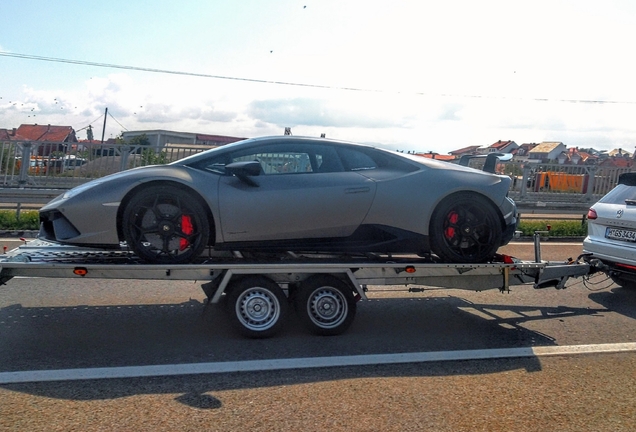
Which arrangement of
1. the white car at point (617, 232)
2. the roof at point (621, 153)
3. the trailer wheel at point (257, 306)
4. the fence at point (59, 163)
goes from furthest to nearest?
the roof at point (621, 153) < the fence at point (59, 163) < the white car at point (617, 232) < the trailer wheel at point (257, 306)

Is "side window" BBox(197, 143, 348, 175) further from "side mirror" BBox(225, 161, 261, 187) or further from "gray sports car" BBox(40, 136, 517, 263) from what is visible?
"side mirror" BBox(225, 161, 261, 187)

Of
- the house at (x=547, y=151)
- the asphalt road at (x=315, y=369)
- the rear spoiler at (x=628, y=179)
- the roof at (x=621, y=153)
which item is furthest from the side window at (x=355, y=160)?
the roof at (x=621, y=153)

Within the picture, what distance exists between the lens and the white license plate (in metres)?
8.06

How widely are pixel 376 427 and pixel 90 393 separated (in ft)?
6.69

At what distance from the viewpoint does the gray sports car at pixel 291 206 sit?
235 inches

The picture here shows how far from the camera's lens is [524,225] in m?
15.0

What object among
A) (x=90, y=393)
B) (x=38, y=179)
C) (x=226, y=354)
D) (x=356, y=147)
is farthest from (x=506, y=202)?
(x=38, y=179)

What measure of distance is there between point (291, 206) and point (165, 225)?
3.86 feet

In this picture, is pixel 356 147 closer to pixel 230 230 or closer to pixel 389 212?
pixel 389 212

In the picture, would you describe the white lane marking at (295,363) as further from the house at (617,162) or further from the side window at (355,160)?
the house at (617,162)

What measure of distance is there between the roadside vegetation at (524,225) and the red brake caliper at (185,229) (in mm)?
6704

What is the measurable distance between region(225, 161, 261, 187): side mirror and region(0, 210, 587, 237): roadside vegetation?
20.5 feet

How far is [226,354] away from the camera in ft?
18.7

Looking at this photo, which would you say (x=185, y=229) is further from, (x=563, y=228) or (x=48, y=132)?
(x=48, y=132)
